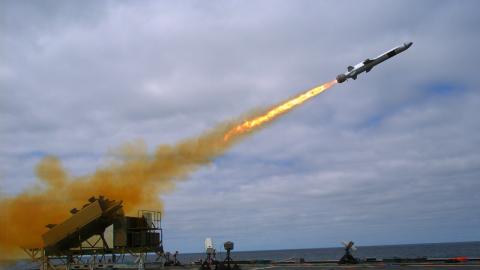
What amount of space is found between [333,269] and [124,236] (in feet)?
51.9

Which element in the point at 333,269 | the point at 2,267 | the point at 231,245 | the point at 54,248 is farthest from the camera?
the point at 2,267

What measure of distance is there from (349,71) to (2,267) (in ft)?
116

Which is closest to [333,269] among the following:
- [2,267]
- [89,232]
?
[89,232]

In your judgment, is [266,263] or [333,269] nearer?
[333,269]

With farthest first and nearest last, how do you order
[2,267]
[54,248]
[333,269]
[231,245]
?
[2,267]
[54,248]
[333,269]
[231,245]

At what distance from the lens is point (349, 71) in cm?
3991

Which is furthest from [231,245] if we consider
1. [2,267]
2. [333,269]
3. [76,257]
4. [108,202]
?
[2,267]

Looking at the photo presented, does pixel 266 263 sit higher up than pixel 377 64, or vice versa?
pixel 377 64

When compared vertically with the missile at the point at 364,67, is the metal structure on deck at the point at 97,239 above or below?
below

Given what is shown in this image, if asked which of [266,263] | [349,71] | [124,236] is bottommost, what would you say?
[266,263]

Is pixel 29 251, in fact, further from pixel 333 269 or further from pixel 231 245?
pixel 333 269

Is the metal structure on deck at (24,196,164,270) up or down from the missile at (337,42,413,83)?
down

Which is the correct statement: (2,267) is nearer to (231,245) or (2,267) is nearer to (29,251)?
(29,251)

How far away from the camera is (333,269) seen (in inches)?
1428
